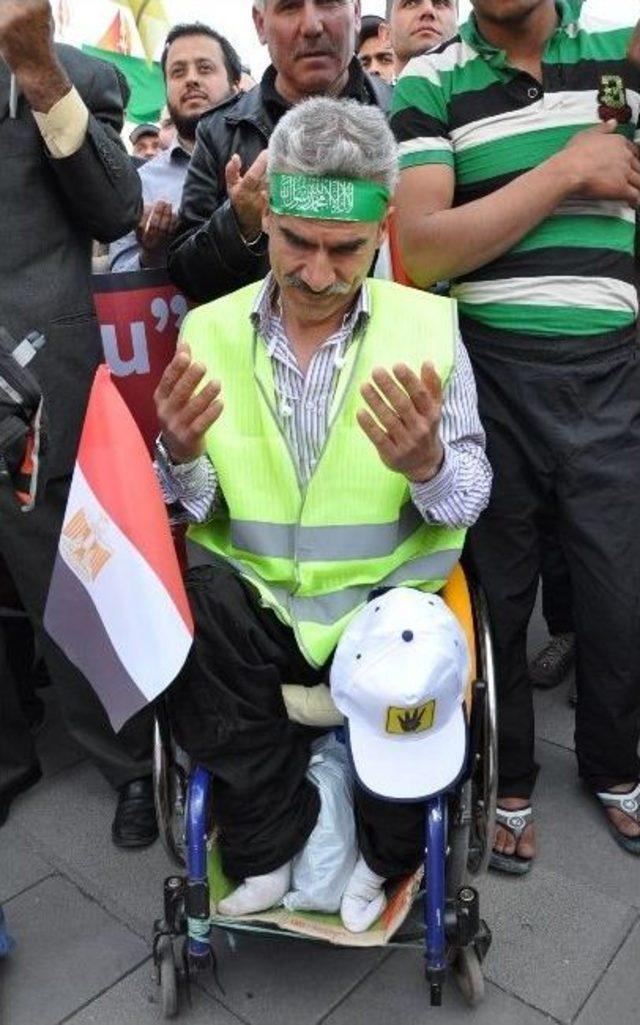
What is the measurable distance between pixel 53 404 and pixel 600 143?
4.47 feet

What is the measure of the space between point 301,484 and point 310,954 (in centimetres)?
103

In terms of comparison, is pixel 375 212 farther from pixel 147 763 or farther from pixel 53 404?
pixel 147 763

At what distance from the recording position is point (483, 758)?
5.45ft

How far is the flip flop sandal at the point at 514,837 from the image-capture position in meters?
2.15

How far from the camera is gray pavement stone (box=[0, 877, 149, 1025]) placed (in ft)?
6.06

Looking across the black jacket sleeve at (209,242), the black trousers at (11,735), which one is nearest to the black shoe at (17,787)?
the black trousers at (11,735)

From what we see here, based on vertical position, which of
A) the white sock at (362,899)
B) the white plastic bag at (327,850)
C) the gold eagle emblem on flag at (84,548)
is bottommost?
the white sock at (362,899)

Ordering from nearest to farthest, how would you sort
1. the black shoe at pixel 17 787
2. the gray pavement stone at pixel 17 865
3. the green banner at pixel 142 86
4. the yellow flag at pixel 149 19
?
1. the gray pavement stone at pixel 17 865
2. the black shoe at pixel 17 787
3. the yellow flag at pixel 149 19
4. the green banner at pixel 142 86

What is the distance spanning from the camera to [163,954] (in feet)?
5.74

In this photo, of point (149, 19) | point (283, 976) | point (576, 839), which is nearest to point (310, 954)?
point (283, 976)

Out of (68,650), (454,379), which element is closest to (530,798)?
(454,379)

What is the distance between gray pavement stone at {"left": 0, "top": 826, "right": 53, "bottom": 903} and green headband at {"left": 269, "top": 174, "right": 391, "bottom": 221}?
1706 millimetres

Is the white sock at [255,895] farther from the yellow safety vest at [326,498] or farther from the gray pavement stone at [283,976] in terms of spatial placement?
the yellow safety vest at [326,498]

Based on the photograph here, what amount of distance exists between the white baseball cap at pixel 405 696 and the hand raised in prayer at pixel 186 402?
45 centimetres
